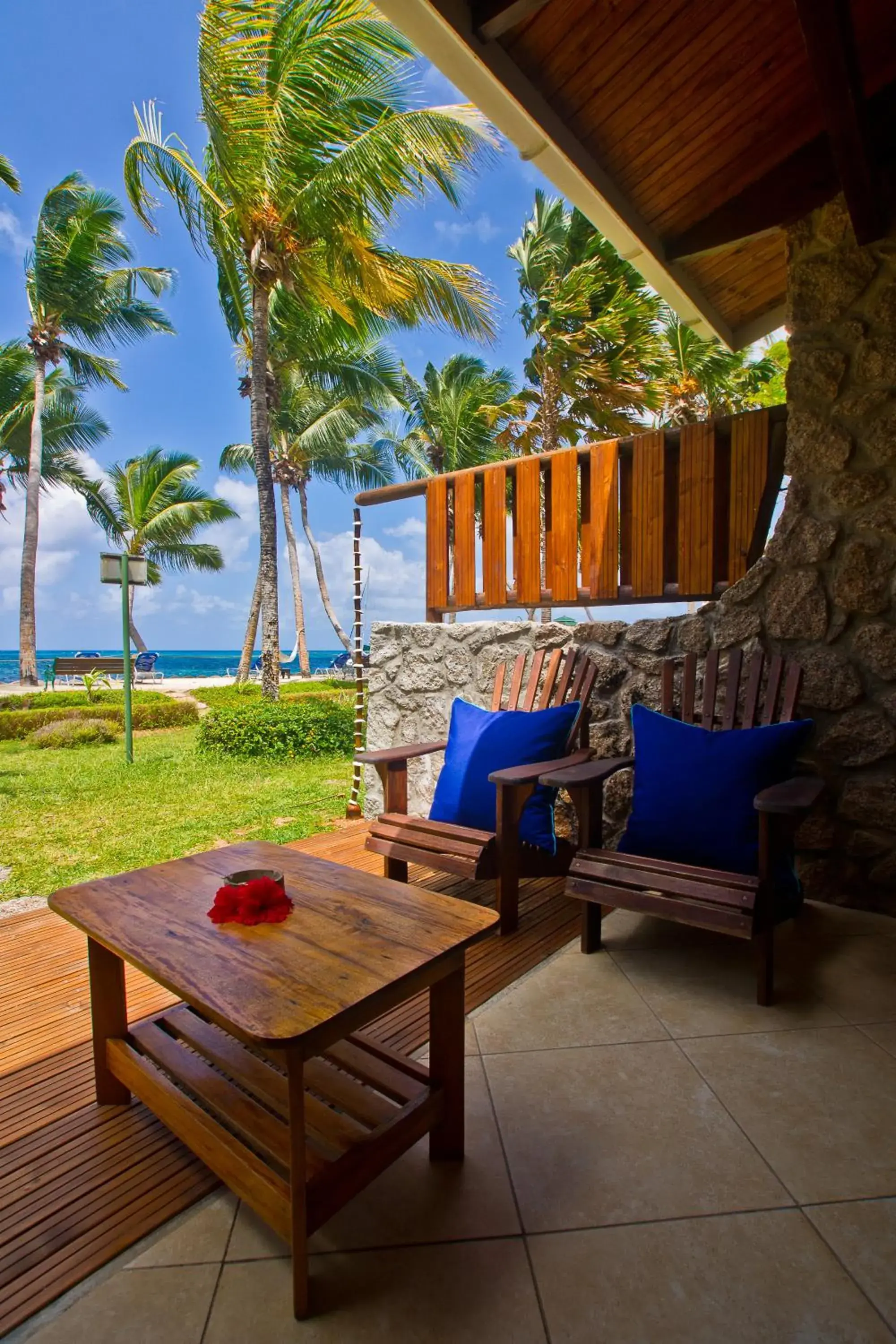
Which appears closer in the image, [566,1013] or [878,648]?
[566,1013]

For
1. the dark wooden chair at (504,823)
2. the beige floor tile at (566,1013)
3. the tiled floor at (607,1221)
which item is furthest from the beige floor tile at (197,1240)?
the dark wooden chair at (504,823)

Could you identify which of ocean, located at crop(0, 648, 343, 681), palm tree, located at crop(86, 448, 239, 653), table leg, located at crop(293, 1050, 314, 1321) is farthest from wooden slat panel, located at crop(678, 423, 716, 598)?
ocean, located at crop(0, 648, 343, 681)

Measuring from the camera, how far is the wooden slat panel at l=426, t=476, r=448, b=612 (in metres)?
3.73

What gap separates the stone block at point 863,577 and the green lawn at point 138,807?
9.40 feet

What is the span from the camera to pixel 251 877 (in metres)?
1.48

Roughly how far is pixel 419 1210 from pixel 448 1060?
0.75 feet

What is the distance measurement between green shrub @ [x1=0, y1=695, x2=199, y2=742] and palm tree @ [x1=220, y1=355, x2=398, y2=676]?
567cm

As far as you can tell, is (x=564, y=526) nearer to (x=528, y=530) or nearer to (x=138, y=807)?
(x=528, y=530)

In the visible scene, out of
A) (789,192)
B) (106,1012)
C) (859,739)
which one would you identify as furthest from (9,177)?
(859,739)

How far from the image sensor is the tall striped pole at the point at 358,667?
402 cm

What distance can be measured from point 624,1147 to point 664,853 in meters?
0.92

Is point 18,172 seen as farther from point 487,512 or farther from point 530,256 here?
point 487,512

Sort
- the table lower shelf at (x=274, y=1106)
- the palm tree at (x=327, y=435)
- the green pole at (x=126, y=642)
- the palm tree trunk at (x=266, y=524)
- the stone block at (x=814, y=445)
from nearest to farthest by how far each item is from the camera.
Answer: the table lower shelf at (x=274, y=1106)
the stone block at (x=814, y=445)
the green pole at (x=126, y=642)
the palm tree trunk at (x=266, y=524)
the palm tree at (x=327, y=435)

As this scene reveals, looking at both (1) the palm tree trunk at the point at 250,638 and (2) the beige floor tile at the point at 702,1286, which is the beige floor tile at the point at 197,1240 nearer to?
(2) the beige floor tile at the point at 702,1286
